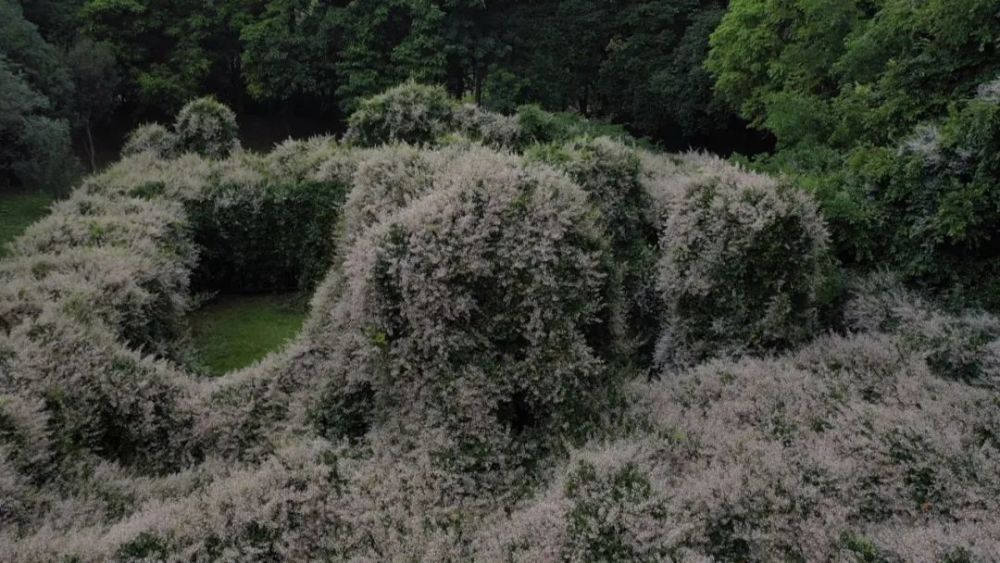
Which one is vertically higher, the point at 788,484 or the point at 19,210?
the point at 788,484

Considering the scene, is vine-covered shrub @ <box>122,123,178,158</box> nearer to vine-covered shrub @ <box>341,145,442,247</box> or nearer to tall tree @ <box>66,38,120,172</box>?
tall tree @ <box>66,38,120,172</box>

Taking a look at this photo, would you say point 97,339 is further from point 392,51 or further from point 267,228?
point 392,51

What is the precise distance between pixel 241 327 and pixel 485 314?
7.86 meters

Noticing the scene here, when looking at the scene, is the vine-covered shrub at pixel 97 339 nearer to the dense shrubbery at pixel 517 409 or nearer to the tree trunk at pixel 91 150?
the dense shrubbery at pixel 517 409

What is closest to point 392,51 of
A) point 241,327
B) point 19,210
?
point 19,210

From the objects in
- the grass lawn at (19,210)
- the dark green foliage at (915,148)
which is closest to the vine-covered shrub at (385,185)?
the dark green foliage at (915,148)

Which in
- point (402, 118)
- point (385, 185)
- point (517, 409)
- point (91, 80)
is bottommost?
point (517, 409)

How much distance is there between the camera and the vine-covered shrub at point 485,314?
6156mm

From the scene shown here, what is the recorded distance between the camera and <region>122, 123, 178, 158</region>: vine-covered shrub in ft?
58.7

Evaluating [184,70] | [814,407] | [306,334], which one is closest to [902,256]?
[814,407]

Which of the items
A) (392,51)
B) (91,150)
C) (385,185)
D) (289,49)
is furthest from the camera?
(289,49)

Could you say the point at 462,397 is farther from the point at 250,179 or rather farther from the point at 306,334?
the point at 250,179

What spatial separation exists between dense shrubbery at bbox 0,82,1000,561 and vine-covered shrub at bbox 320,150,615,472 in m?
0.02

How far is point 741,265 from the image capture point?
7.49 meters
